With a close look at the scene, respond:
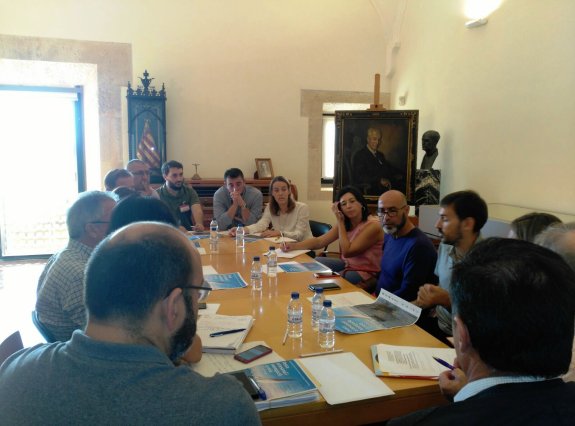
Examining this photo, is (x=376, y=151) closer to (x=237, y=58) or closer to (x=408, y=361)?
(x=237, y=58)

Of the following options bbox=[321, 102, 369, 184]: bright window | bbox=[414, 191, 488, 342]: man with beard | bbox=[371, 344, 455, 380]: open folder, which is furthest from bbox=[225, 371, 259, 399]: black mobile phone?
bbox=[321, 102, 369, 184]: bright window

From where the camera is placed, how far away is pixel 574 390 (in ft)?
3.09

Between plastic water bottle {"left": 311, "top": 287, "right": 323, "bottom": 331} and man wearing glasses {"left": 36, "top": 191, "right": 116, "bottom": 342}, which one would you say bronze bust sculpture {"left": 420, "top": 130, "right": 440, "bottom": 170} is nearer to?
plastic water bottle {"left": 311, "top": 287, "right": 323, "bottom": 331}

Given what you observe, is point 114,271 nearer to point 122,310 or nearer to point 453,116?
point 122,310

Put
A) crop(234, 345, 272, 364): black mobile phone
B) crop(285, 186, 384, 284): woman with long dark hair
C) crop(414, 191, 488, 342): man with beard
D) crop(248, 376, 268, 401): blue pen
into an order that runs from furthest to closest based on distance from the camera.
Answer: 1. crop(285, 186, 384, 284): woman with long dark hair
2. crop(414, 191, 488, 342): man with beard
3. crop(234, 345, 272, 364): black mobile phone
4. crop(248, 376, 268, 401): blue pen

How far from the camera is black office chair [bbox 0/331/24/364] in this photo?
1524 mm

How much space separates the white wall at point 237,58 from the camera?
5676mm

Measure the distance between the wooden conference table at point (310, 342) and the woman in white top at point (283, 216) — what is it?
156 centimetres

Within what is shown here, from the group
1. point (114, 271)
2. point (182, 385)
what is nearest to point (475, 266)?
point (182, 385)

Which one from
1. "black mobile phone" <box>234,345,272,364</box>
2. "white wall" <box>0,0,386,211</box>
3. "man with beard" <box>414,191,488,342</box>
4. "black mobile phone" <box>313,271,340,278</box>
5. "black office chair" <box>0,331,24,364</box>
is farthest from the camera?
"white wall" <box>0,0,386,211</box>

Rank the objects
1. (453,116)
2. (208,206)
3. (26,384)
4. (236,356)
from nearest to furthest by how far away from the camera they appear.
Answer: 1. (26,384)
2. (236,356)
3. (453,116)
4. (208,206)

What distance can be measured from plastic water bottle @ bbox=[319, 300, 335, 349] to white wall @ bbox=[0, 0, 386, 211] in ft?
14.9

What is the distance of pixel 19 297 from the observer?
4719mm

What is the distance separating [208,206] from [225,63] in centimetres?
197
